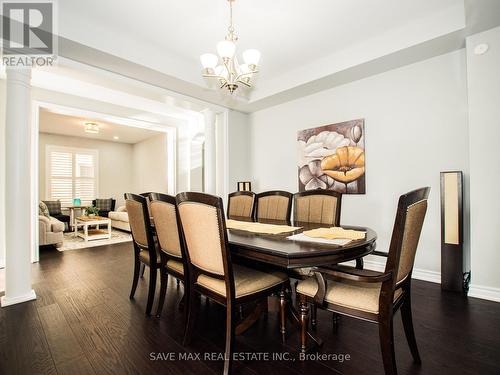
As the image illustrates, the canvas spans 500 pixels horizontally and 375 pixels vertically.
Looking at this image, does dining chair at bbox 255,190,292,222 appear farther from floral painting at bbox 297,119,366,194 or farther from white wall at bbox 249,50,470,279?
white wall at bbox 249,50,470,279

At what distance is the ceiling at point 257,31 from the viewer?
7.76 feet

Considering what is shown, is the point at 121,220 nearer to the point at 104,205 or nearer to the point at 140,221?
the point at 104,205

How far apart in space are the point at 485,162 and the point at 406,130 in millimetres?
849

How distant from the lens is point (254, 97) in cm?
419

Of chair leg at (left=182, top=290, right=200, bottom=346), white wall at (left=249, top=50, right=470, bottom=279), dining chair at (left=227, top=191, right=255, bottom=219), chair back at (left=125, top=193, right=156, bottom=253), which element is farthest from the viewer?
dining chair at (left=227, top=191, right=255, bottom=219)

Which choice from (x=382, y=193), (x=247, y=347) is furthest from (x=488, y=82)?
(x=247, y=347)

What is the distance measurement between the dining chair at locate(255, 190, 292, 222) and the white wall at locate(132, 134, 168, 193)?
13.8 ft

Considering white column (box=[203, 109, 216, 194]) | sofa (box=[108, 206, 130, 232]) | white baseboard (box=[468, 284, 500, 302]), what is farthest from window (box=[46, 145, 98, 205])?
white baseboard (box=[468, 284, 500, 302])

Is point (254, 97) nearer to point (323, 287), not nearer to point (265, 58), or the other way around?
point (265, 58)

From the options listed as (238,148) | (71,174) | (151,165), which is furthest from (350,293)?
(71,174)

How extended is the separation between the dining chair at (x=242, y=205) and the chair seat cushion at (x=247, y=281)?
1.27 metres

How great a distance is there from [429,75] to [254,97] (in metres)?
2.38

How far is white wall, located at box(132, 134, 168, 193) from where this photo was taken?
22.7 ft

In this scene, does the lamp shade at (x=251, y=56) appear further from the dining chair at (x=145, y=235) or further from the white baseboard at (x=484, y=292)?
the white baseboard at (x=484, y=292)
